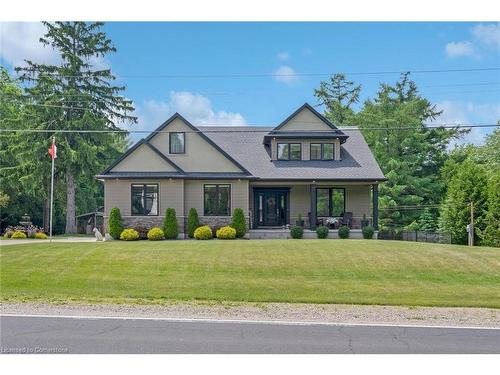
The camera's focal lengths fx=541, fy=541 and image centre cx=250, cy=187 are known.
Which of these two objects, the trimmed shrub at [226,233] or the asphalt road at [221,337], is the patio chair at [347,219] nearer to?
the trimmed shrub at [226,233]

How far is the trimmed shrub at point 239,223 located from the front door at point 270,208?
10.7 feet

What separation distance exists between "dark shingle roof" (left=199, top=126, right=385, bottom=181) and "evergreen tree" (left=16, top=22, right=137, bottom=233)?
39.9 ft

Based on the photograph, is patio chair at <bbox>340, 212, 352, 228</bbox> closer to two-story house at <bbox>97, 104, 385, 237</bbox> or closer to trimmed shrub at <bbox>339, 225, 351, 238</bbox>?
two-story house at <bbox>97, 104, 385, 237</bbox>

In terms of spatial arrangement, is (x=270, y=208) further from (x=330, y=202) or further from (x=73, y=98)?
(x=73, y=98)

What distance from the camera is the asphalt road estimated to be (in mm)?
8367

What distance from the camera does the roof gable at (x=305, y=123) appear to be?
31.6 m

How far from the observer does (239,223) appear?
28.5 meters

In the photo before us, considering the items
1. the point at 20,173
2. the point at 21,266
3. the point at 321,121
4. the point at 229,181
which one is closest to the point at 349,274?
the point at 21,266

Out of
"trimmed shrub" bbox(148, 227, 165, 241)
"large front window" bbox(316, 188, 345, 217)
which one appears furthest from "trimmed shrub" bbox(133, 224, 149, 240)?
"large front window" bbox(316, 188, 345, 217)

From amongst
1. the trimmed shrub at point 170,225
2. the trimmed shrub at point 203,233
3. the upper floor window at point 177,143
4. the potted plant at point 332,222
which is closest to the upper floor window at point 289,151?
the potted plant at point 332,222

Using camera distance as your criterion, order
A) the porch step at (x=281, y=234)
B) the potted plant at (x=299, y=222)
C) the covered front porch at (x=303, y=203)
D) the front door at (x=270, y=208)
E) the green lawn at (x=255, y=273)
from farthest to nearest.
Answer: the front door at (x=270, y=208), the covered front porch at (x=303, y=203), the potted plant at (x=299, y=222), the porch step at (x=281, y=234), the green lawn at (x=255, y=273)

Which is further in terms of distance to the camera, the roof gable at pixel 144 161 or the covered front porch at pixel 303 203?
the covered front porch at pixel 303 203

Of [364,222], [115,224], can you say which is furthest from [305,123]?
[115,224]

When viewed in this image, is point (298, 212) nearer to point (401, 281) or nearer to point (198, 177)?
point (198, 177)
